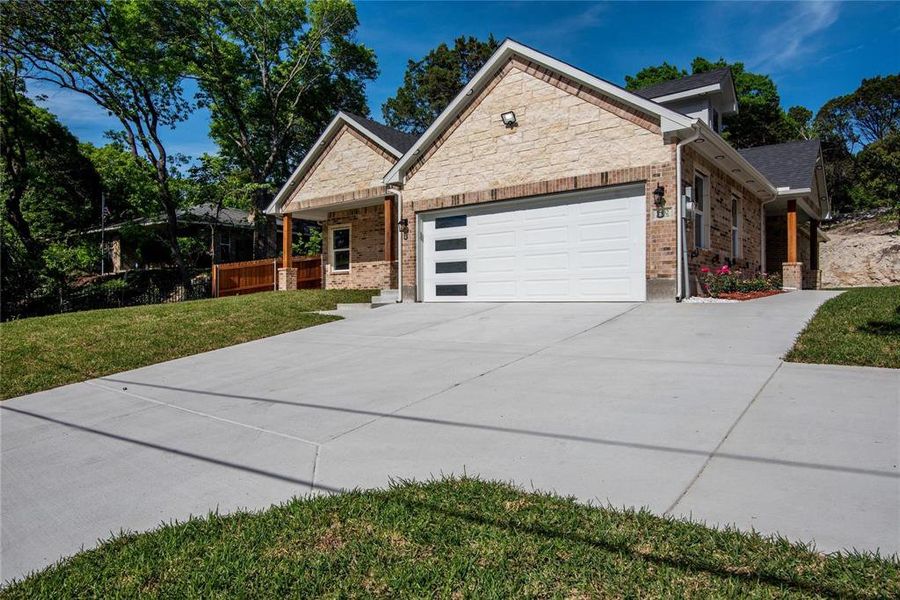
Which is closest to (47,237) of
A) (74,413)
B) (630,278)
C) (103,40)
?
(103,40)

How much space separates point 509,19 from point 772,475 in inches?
585

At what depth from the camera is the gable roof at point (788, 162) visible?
16219mm

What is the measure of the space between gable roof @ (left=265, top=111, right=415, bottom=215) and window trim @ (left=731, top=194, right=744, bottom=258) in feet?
31.5

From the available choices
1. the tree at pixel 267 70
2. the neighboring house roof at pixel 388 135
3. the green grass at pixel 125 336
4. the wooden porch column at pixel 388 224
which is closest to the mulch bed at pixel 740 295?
the green grass at pixel 125 336

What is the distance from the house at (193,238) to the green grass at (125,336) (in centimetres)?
1574

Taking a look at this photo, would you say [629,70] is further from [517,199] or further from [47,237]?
[47,237]

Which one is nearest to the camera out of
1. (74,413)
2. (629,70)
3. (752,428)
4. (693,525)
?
(693,525)

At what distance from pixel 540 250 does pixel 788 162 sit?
11438 mm

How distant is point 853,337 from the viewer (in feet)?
19.8

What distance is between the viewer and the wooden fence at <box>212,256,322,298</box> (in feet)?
64.2

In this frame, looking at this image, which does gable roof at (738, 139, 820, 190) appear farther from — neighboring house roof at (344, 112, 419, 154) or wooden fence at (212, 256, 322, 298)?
wooden fence at (212, 256, 322, 298)

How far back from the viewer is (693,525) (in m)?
2.41

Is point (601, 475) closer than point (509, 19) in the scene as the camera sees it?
Yes

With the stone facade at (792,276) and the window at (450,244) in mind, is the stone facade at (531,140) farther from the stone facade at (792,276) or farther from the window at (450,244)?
the stone facade at (792,276)
